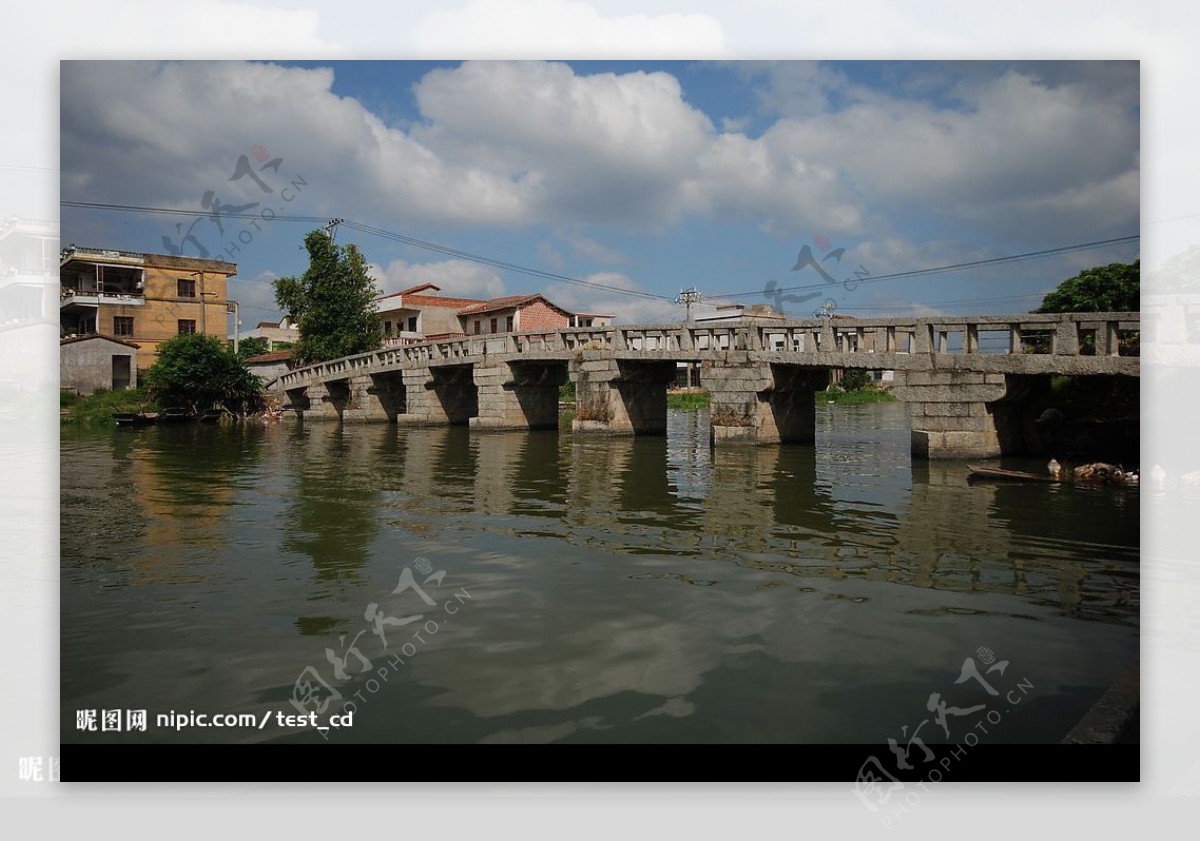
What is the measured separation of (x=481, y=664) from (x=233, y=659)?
5.02 feet

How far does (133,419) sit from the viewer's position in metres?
27.8

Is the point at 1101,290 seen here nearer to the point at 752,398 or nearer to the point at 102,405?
the point at 752,398

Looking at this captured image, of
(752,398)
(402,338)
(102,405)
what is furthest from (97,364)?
(752,398)

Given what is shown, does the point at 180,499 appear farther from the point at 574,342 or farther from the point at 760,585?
the point at 574,342

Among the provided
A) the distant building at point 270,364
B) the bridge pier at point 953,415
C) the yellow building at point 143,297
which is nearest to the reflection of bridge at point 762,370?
the bridge pier at point 953,415

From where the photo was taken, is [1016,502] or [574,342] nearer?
[1016,502]

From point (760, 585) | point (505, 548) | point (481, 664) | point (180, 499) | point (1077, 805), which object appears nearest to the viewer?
point (1077, 805)

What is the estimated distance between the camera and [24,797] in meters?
4.15

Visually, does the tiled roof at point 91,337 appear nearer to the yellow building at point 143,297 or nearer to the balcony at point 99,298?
the yellow building at point 143,297

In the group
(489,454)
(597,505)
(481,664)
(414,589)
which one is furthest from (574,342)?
(481,664)

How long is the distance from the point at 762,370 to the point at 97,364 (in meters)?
25.5

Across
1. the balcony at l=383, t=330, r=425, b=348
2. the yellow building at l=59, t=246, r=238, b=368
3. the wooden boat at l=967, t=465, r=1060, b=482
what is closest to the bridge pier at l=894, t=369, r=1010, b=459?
the wooden boat at l=967, t=465, r=1060, b=482

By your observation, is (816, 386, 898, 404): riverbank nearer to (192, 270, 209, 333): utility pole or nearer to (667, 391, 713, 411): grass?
(667, 391, 713, 411): grass

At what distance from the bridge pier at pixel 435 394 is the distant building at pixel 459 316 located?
14.0 meters
